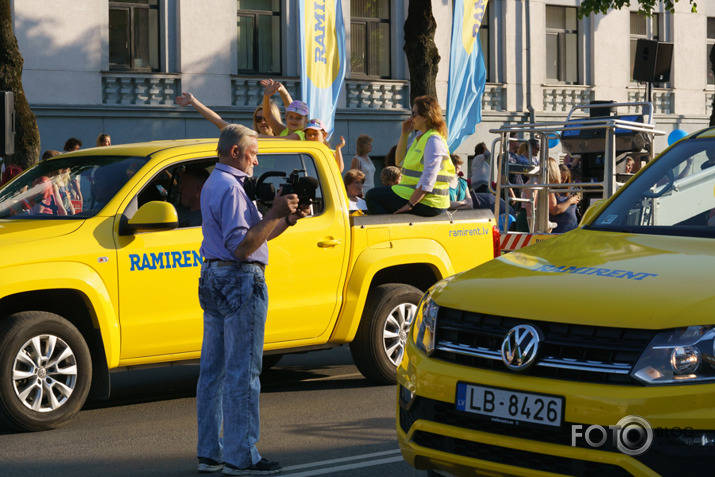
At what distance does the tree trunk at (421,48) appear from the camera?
2019 cm

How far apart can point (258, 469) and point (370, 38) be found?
2117cm

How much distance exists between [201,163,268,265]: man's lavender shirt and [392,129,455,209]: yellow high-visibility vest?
3513 mm

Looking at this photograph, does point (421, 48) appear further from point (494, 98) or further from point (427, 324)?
point (427, 324)

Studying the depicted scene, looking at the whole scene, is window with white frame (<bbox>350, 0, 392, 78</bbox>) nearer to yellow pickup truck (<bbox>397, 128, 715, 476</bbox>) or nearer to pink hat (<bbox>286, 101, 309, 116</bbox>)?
pink hat (<bbox>286, 101, 309, 116</bbox>)

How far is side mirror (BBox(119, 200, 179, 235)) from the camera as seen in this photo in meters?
7.32

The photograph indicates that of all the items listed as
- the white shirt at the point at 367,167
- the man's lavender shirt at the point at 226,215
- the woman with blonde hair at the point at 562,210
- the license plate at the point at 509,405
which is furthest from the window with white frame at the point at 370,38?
the license plate at the point at 509,405

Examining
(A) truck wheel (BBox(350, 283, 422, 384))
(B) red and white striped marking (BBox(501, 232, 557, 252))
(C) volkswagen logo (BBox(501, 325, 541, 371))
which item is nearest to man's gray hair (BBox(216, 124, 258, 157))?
(C) volkswagen logo (BBox(501, 325, 541, 371))

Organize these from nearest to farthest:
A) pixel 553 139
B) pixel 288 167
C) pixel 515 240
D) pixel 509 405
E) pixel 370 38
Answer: pixel 509 405
pixel 288 167
pixel 515 240
pixel 553 139
pixel 370 38

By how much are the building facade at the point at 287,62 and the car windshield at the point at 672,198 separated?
686 inches

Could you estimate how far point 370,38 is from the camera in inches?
1038

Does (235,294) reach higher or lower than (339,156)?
lower

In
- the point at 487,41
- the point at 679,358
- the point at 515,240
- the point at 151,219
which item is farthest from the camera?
the point at 487,41

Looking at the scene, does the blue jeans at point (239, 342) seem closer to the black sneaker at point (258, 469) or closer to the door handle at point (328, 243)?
A: the black sneaker at point (258, 469)

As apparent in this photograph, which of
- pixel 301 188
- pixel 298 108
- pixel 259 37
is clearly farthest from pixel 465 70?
pixel 301 188
